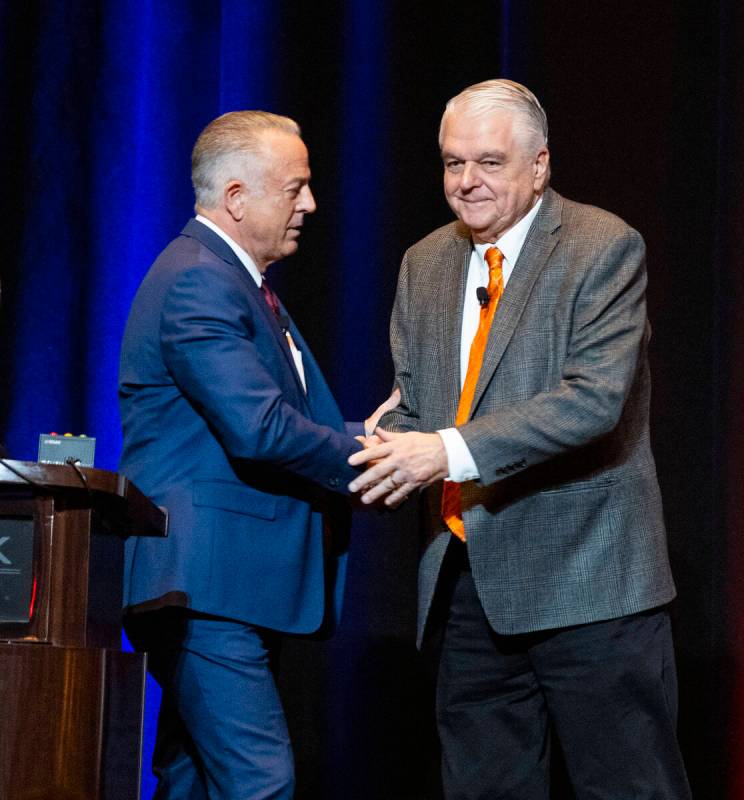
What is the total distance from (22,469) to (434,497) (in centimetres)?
92

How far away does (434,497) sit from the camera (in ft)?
7.56

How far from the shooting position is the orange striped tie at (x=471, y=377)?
2.21 meters

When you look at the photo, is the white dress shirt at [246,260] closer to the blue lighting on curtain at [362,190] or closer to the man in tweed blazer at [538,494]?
the man in tweed blazer at [538,494]

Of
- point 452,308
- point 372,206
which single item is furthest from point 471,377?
point 372,206

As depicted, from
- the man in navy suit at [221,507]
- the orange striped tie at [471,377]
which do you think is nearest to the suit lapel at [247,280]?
the man in navy suit at [221,507]

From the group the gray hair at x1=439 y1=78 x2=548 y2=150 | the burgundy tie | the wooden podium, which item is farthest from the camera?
the burgundy tie

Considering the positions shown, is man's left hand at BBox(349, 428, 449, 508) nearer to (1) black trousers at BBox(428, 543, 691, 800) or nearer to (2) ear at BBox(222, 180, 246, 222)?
(1) black trousers at BBox(428, 543, 691, 800)

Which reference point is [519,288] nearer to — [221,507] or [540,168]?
[540,168]

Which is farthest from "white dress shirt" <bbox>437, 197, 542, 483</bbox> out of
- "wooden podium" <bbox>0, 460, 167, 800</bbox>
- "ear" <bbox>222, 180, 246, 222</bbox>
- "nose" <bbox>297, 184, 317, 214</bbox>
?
"wooden podium" <bbox>0, 460, 167, 800</bbox>

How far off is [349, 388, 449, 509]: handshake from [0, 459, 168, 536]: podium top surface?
1.50 ft

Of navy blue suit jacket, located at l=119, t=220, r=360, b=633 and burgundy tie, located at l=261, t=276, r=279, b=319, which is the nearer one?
navy blue suit jacket, located at l=119, t=220, r=360, b=633

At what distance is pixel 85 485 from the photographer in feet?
5.35

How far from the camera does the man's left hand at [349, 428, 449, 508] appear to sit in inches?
83.6

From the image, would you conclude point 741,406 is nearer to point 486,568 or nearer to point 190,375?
point 486,568
